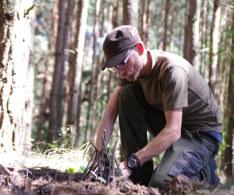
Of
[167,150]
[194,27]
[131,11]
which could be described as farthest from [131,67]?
[194,27]

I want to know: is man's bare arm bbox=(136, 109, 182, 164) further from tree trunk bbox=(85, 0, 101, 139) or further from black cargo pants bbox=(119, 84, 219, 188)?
tree trunk bbox=(85, 0, 101, 139)

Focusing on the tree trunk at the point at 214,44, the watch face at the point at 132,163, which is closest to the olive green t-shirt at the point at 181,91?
the watch face at the point at 132,163

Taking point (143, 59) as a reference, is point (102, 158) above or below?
below

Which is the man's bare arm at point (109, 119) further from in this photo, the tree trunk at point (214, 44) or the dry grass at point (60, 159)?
the tree trunk at point (214, 44)

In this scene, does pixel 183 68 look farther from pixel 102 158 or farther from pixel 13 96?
pixel 13 96

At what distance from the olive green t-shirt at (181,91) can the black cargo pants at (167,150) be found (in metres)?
0.12

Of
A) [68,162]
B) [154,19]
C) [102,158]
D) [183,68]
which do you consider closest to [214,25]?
[68,162]

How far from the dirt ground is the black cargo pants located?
46 cm

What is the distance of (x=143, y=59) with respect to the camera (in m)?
3.14

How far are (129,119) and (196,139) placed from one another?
0.56m

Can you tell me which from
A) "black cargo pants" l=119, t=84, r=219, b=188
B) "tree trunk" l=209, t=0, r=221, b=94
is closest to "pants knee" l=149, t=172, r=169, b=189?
"black cargo pants" l=119, t=84, r=219, b=188

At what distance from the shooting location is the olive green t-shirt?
9.88 ft

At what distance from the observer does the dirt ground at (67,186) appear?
7.79 feet

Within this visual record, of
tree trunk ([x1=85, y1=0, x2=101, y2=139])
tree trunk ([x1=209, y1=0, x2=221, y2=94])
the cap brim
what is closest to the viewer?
the cap brim
